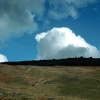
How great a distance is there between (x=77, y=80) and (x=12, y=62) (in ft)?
189

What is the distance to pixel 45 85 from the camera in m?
77.6

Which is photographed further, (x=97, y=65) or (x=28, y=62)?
(x=28, y=62)

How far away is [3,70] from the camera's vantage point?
92750mm

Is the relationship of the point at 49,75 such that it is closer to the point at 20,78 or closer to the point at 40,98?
the point at 20,78

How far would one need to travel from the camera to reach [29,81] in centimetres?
8331

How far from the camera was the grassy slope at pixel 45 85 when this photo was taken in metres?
62.5

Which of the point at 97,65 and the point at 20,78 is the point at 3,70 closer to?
the point at 20,78

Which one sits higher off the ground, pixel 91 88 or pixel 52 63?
pixel 52 63

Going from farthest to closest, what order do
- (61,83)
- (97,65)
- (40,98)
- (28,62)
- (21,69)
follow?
1. (28,62)
2. (97,65)
3. (21,69)
4. (61,83)
5. (40,98)

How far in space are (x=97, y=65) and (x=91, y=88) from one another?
49.5m

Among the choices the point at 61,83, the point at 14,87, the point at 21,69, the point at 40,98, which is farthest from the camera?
the point at 21,69

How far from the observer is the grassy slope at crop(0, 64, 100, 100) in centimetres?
6247

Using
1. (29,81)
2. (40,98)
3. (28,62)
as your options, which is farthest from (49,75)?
(28,62)

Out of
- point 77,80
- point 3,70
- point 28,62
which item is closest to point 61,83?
point 77,80
